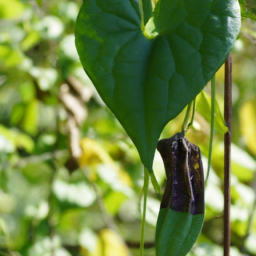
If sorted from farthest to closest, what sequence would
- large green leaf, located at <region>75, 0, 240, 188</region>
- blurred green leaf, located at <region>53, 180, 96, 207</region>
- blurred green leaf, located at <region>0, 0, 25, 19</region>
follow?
blurred green leaf, located at <region>0, 0, 25, 19</region>
blurred green leaf, located at <region>53, 180, 96, 207</region>
large green leaf, located at <region>75, 0, 240, 188</region>

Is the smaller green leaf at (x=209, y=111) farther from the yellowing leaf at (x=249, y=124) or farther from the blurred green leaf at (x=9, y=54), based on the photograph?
the yellowing leaf at (x=249, y=124)

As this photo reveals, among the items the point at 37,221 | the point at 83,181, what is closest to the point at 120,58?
the point at 83,181

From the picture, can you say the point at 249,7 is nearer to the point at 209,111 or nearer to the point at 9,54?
the point at 209,111

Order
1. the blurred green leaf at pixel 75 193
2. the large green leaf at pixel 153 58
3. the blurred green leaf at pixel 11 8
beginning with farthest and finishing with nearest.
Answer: the blurred green leaf at pixel 11 8 → the blurred green leaf at pixel 75 193 → the large green leaf at pixel 153 58

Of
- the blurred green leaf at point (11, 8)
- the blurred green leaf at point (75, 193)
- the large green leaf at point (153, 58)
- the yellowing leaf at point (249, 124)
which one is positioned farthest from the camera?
the yellowing leaf at point (249, 124)

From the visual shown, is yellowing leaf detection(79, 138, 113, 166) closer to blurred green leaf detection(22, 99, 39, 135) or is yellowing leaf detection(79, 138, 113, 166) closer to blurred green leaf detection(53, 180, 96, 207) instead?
blurred green leaf detection(53, 180, 96, 207)

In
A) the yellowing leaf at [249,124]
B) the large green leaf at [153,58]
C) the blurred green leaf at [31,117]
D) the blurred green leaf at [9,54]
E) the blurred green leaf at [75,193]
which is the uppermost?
the large green leaf at [153,58]

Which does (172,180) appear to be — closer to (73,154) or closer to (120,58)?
(120,58)

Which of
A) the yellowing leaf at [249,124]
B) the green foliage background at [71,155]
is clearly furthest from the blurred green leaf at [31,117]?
the yellowing leaf at [249,124]

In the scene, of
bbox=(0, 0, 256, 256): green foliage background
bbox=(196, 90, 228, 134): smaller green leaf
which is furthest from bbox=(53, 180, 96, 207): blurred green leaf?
bbox=(196, 90, 228, 134): smaller green leaf

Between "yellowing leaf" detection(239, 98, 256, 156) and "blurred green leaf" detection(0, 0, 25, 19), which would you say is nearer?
"blurred green leaf" detection(0, 0, 25, 19)
